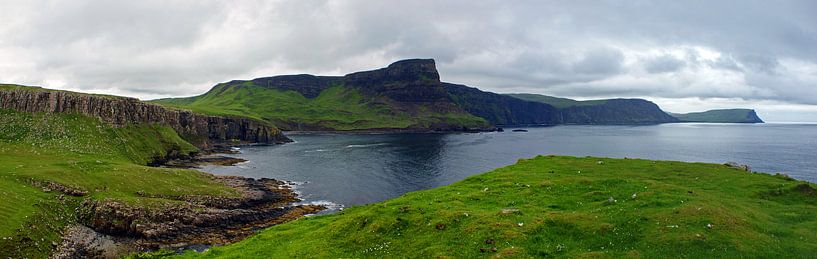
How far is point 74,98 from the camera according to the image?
416 feet

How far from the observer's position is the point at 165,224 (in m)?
65.4

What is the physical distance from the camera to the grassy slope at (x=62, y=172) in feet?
180

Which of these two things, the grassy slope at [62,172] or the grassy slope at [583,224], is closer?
the grassy slope at [583,224]

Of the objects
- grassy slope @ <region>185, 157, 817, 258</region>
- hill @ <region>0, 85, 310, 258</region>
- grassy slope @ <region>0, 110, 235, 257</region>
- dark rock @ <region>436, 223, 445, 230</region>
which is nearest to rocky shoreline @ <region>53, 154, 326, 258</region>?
hill @ <region>0, 85, 310, 258</region>

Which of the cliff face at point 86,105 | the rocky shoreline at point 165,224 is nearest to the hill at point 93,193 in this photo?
the rocky shoreline at point 165,224

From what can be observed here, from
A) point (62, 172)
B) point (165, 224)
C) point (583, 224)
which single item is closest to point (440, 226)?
point (583, 224)

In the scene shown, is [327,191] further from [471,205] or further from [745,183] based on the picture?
[745,183]

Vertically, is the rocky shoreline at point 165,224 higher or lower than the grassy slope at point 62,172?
lower

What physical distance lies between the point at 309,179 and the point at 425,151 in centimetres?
7860

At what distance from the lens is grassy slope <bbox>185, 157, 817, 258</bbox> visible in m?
29.9

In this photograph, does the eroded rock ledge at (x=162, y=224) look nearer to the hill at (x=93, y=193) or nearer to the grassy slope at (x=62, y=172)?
the hill at (x=93, y=193)

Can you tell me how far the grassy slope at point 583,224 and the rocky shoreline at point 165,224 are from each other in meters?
17.3

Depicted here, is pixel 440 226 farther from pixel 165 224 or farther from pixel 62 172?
pixel 62 172

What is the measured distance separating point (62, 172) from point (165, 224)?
25.4 m
